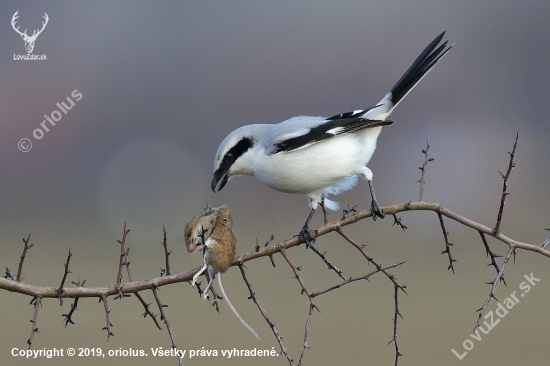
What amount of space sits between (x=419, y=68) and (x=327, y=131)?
53 centimetres

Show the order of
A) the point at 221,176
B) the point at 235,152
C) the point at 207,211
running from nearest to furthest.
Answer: the point at 207,211 → the point at 221,176 → the point at 235,152

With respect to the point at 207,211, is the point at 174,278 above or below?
below

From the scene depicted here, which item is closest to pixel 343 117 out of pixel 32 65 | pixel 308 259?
pixel 308 259

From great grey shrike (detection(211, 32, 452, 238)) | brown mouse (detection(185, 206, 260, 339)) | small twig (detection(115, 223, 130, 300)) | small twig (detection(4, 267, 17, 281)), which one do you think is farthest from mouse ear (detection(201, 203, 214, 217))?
small twig (detection(4, 267, 17, 281))

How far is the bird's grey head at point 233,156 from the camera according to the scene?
Result: 2.69 m

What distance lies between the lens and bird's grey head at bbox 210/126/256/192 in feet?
8.84

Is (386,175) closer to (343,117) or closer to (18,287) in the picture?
(343,117)

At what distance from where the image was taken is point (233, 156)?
2822 millimetres

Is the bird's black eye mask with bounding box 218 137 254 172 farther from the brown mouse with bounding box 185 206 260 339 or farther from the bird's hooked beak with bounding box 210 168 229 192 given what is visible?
the brown mouse with bounding box 185 206 260 339

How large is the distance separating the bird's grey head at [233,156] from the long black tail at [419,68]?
776 mm

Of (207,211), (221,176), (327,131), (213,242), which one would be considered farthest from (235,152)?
(213,242)

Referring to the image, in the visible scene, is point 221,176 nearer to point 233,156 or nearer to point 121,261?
point 233,156

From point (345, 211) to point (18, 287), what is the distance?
41.9 inches

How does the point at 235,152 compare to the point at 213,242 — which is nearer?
the point at 213,242
